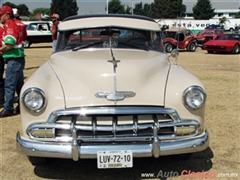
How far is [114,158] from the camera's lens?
2.98 m

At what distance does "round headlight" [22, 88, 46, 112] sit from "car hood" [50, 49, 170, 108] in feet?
0.82

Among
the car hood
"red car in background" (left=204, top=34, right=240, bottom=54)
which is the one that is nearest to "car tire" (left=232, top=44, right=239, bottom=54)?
"red car in background" (left=204, top=34, right=240, bottom=54)

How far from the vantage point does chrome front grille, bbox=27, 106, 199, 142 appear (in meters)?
3.01

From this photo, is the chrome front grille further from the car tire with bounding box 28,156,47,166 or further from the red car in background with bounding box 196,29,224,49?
the red car in background with bounding box 196,29,224,49

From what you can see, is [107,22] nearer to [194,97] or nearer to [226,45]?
[194,97]

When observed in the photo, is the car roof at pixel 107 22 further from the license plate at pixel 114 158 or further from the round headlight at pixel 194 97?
the license plate at pixel 114 158

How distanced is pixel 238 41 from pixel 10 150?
17193mm

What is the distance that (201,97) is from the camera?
329 cm

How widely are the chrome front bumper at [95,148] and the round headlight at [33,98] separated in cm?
37

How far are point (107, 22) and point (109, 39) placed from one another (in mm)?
278

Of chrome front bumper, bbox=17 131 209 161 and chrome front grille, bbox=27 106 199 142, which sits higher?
chrome front grille, bbox=27 106 199 142

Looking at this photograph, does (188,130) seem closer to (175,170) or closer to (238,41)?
(175,170)

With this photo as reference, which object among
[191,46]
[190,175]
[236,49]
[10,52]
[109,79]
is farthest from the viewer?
[191,46]

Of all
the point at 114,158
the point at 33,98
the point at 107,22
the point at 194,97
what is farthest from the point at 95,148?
the point at 107,22
